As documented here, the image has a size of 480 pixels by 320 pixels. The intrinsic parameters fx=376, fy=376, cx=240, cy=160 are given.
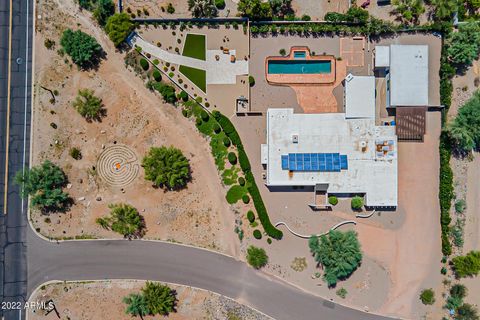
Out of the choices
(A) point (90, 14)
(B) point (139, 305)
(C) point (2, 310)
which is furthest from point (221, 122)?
(C) point (2, 310)

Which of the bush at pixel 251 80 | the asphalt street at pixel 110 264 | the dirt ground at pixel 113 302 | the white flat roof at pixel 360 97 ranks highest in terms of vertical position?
the bush at pixel 251 80

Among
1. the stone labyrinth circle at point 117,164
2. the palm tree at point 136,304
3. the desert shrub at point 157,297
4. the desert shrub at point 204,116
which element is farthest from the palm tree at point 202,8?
the palm tree at point 136,304

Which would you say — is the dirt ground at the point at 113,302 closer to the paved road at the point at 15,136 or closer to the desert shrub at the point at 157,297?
the desert shrub at the point at 157,297

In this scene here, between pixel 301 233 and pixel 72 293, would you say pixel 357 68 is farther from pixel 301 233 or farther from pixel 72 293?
pixel 72 293

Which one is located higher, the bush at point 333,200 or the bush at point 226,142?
the bush at point 226,142

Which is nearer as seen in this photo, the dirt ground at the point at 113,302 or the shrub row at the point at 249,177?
the shrub row at the point at 249,177

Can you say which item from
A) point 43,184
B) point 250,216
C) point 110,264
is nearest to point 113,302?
point 110,264

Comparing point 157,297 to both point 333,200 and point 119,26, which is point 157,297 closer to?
point 333,200
